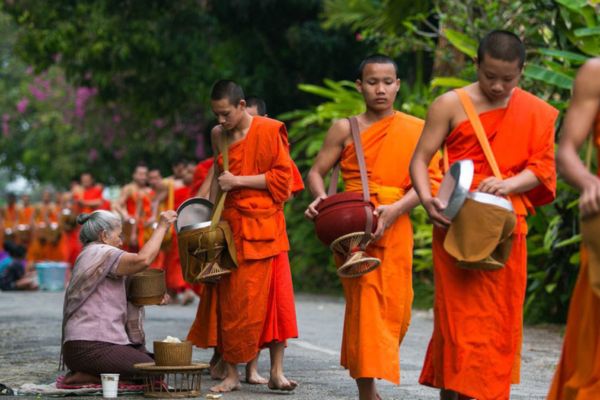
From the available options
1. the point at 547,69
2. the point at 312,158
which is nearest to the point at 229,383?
the point at 547,69

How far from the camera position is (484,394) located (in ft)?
20.8

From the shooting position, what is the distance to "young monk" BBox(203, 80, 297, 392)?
8.68 metres

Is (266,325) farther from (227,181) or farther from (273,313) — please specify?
(227,181)

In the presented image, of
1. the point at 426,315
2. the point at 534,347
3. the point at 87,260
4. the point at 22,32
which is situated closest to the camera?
the point at 87,260

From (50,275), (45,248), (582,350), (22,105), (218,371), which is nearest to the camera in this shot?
(582,350)

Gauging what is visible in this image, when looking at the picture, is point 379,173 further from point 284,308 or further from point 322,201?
point 284,308

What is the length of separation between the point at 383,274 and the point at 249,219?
153 centimetres

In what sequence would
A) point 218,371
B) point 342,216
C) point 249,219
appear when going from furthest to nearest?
point 218,371 → point 249,219 → point 342,216

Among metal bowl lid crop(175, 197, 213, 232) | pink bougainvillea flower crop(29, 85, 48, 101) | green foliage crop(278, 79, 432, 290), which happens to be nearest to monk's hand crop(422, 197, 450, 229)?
metal bowl lid crop(175, 197, 213, 232)

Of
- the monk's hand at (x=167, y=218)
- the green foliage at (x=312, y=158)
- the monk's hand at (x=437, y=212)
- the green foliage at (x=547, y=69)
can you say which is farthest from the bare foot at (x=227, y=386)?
the green foliage at (x=312, y=158)

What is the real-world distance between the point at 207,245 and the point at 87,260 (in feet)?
2.52

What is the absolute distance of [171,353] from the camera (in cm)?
787

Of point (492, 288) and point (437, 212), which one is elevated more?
point (437, 212)

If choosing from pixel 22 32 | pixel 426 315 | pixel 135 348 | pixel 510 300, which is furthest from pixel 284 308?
pixel 22 32
